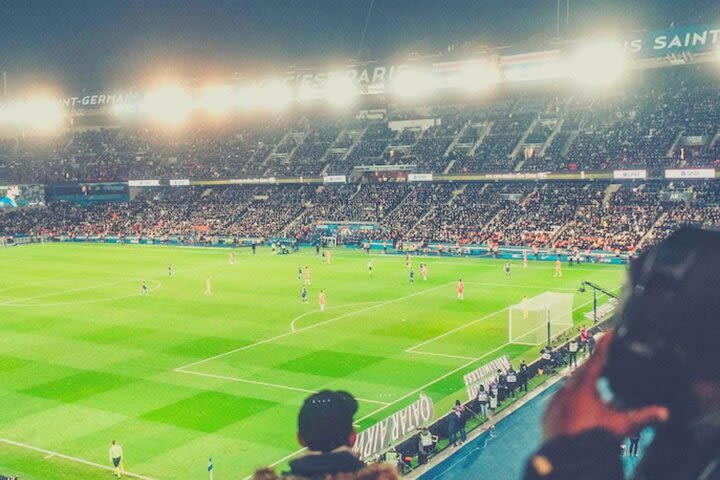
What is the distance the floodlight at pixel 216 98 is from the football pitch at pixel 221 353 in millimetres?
23919

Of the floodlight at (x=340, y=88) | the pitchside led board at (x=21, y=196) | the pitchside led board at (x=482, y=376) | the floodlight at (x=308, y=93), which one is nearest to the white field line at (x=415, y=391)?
the pitchside led board at (x=482, y=376)

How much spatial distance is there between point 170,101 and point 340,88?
18.9 metres

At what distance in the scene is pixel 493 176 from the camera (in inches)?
2783

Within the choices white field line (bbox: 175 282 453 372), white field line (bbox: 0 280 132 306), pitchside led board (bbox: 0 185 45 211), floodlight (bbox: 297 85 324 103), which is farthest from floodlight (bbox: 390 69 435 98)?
pitchside led board (bbox: 0 185 45 211)

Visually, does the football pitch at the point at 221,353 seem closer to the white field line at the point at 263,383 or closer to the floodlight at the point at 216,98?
the white field line at the point at 263,383

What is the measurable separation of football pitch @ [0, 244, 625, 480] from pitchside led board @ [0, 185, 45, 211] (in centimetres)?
4273

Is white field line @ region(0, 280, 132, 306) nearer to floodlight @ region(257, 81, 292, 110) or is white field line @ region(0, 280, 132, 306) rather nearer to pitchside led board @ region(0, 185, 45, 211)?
floodlight @ region(257, 81, 292, 110)

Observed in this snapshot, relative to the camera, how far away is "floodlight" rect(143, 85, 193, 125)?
253 ft

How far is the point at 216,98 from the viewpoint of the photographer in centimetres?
7500

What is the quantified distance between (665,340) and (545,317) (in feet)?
104

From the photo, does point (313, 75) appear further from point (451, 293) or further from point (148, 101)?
point (451, 293)

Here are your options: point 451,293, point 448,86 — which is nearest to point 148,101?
point 448,86

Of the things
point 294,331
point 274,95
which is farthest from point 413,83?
point 294,331

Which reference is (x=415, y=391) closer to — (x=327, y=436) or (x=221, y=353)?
(x=221, y=353)
